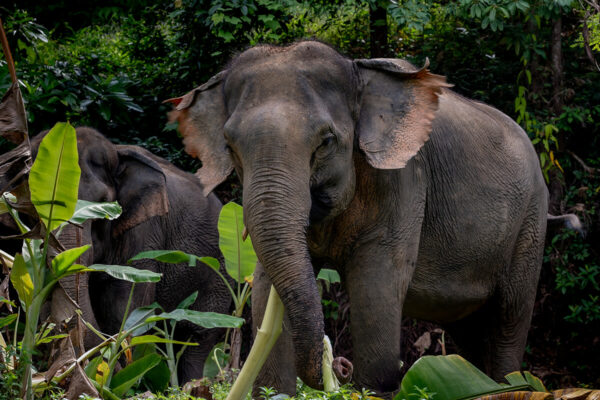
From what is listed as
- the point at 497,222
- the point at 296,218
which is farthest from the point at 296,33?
the point at 296,218

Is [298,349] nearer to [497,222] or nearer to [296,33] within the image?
[497,222]

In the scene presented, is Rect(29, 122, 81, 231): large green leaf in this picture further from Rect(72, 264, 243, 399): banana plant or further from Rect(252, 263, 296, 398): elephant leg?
Rect(252, 263, 296, 398): elephant leg

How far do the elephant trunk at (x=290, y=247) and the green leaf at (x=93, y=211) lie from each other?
96cm

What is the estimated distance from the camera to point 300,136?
14.4 ft

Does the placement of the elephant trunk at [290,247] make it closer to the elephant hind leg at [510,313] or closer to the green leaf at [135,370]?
the green leaf at [135,370]

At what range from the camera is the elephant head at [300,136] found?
4172 millimetres

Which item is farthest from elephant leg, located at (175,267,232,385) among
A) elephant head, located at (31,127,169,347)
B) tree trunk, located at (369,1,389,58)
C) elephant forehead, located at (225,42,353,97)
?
elephant forehead, located at (225,42,353,97)

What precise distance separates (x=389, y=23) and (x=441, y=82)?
16.1 ft

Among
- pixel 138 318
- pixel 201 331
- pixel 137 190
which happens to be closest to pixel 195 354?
pixel 201 331

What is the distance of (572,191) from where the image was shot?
9008mm

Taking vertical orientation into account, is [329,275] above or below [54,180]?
below

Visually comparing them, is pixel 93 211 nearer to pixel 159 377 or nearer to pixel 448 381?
pixel 159 377

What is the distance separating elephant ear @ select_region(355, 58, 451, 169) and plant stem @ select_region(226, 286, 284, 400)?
96 centimetres

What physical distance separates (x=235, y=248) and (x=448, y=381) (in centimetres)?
252
